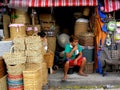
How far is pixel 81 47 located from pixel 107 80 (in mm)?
1477

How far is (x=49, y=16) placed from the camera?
11.9m

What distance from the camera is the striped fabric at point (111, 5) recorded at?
34.9 ft

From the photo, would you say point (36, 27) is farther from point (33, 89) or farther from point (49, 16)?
point (33, 89)

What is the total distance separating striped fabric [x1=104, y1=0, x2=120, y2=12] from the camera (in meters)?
10.6

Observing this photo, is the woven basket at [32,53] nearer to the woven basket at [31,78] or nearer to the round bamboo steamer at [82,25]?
the woven basket at [31,78]

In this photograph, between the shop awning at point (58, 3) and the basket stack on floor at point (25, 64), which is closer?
Result: the basket stack on floor at point (25, 64)

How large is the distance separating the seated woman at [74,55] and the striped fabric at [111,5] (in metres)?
1.58

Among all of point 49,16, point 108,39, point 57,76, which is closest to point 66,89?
point 57,76

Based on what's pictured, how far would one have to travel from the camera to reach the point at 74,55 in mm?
10430

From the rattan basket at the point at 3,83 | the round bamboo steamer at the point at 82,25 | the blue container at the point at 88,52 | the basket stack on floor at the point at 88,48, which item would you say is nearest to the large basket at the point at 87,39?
the basket stack on floor at the point at 88,48

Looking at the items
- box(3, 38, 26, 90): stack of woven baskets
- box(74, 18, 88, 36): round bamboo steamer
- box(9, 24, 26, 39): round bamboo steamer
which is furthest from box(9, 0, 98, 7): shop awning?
box(3, 38, 26, 90): stack of woven baskets

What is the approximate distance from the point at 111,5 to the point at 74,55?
215cm

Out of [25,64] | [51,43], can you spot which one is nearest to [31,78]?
[25,64]

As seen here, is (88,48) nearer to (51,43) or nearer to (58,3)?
(51,43)
